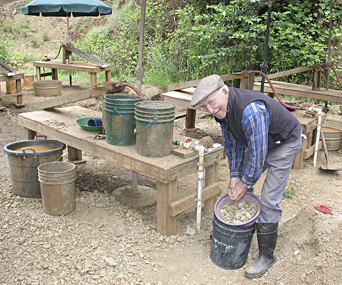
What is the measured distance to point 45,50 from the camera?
1628cm

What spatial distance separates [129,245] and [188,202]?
29.4 inches

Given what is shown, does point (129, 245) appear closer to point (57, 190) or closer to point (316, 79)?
point (57, 190)

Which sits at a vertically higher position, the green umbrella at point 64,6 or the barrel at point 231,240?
the green umbrella at point 64,6

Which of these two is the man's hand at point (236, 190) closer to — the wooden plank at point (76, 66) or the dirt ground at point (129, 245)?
the dirt ground at point (129, 245)

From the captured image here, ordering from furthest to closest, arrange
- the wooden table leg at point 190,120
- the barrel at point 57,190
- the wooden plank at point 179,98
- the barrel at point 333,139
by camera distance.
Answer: the wooden table leg at point 190,120 < the barrel at point 333,139 < the wooden plank at point 179,98 < the barrel at point 57,190

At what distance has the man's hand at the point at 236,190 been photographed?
9.99 feet

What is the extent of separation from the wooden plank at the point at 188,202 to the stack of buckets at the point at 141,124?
0.52 meters

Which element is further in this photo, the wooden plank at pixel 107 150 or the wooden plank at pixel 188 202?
the wooden plank at pixel 188 202

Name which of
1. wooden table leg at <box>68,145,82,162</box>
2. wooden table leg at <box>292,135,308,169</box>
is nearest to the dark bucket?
wooden table leg at <box>68,145,82,162</box>

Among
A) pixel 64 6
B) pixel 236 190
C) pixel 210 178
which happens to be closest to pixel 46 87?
pixel 64 6

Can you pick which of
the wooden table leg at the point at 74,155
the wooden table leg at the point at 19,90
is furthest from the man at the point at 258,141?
the wooden table leg at the point at 19,90

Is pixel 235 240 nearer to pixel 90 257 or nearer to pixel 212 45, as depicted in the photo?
pixel 90 257

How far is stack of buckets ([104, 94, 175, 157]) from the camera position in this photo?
133 inches

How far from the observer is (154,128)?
339 cm
